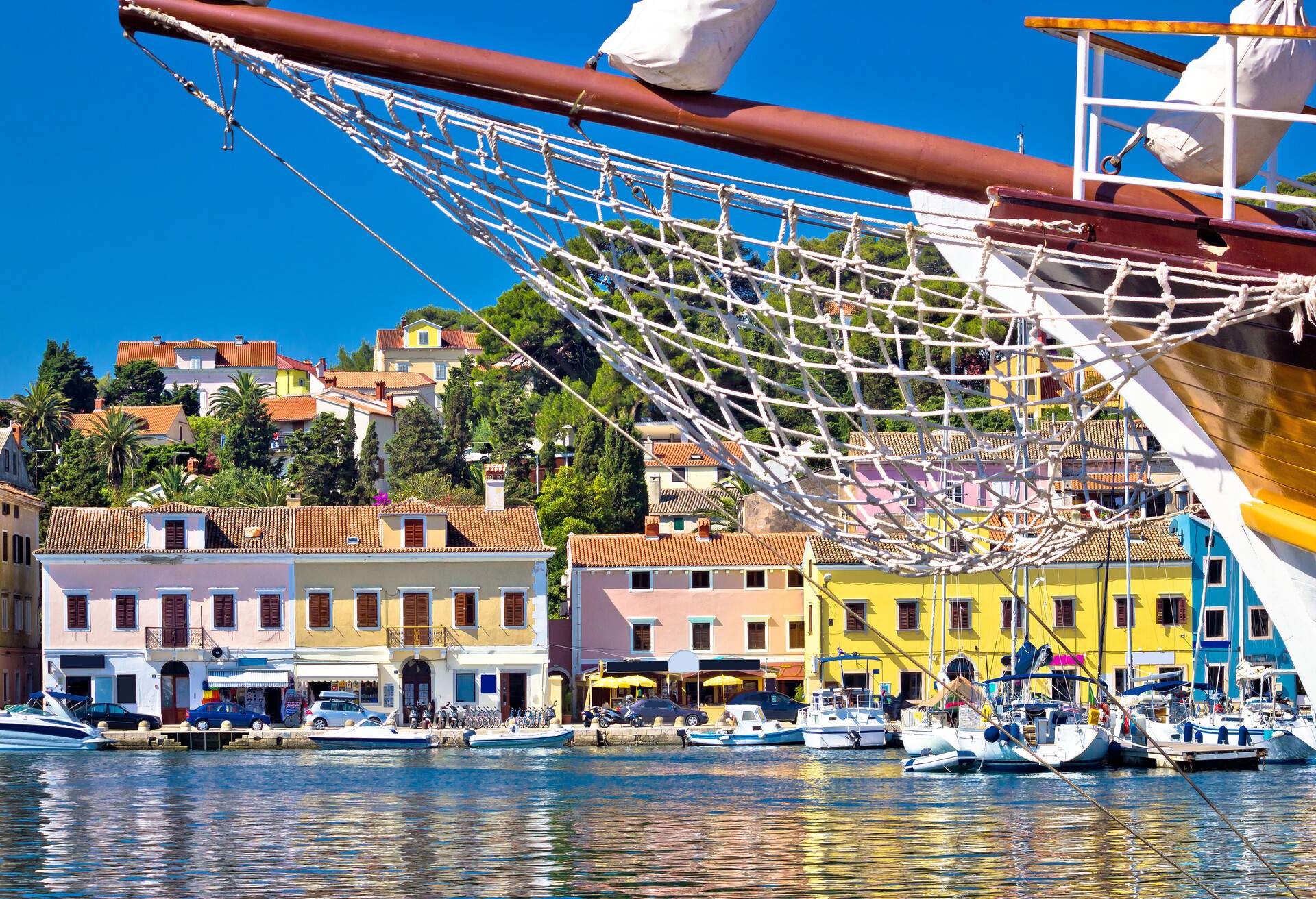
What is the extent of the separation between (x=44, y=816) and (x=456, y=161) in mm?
20857

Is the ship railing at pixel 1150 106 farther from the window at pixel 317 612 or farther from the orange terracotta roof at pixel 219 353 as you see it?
the orange terracotta roof at pixel 219 353

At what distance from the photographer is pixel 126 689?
4897cm

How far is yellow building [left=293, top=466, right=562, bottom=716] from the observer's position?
49156mm

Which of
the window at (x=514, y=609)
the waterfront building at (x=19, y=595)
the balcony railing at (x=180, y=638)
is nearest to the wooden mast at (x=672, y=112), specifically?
the window at (x=514, y=609)

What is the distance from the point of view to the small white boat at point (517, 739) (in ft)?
143

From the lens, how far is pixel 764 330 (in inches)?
316

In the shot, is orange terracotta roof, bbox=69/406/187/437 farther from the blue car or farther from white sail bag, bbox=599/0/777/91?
white sail bag, bbox=599/0/777/91

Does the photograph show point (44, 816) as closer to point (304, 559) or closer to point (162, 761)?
point (162, 761)

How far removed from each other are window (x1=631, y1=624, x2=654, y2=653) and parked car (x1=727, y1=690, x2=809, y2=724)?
11.6 feet

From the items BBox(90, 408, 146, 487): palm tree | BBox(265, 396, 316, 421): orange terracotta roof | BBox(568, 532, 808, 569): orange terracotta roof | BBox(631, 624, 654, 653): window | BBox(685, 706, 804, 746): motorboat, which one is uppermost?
BBox(265, 396, 316, 421): orange terracotta roof

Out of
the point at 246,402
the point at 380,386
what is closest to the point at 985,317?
the point at 246,402

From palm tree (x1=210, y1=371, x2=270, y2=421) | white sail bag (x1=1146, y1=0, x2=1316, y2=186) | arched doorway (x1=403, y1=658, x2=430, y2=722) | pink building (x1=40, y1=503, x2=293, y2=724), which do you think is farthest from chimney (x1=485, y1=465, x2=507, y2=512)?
white sail bag (x1=1146, y1=0, x2=1316, y2=186)

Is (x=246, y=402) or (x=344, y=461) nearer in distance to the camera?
(x=344, y=461)

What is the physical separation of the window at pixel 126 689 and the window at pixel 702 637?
15.9m
